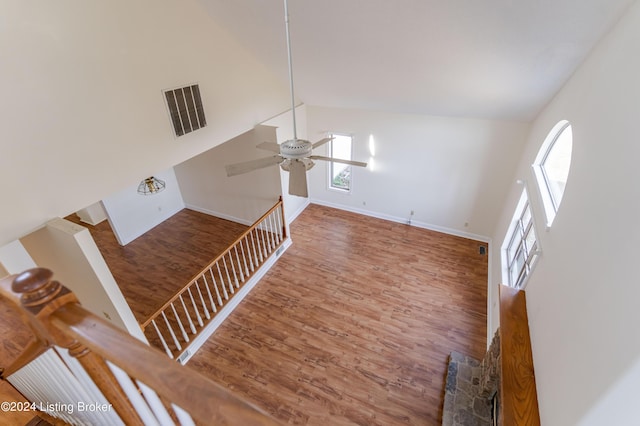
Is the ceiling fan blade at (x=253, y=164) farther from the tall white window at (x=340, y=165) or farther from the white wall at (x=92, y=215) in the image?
the white wall at (x=92, y=215)

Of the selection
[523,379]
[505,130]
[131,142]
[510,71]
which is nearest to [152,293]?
[131,142]

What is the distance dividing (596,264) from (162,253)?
6847 millimetres

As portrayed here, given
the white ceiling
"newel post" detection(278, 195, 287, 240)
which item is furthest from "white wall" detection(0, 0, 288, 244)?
"newel post" detection(278, 195, 287, 240)

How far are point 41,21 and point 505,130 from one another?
20.9ft

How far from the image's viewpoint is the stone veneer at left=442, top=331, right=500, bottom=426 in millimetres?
3445

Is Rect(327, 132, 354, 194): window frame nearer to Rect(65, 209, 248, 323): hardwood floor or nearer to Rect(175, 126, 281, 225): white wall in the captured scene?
Rect(175, 126, 281, 225): white wall

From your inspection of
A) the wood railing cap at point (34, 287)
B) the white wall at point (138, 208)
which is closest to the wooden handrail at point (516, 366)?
the wood railing cap at point (34, 287)

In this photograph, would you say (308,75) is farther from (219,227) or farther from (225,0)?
(219,227)

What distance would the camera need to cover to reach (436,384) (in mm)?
3945

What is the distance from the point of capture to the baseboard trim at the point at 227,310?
430cm

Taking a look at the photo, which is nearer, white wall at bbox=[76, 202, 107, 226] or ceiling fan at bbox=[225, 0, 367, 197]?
ceiling fan at bbox=[225, 0, 367, 197]

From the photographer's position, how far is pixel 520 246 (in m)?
4.20

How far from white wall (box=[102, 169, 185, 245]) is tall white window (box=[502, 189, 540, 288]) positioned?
6.51m

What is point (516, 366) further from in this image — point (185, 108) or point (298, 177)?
point (185, 108)
